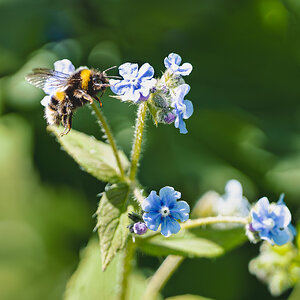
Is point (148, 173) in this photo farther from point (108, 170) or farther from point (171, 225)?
point (171, 225)

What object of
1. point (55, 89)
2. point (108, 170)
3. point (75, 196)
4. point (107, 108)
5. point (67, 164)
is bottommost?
point (75, 196)

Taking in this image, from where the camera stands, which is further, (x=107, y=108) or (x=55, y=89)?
(x=107, y=108)

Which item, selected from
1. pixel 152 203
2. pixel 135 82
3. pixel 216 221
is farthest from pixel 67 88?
pixel 216 221

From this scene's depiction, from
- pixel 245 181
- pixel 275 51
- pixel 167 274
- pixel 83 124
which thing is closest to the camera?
pixel 167 274

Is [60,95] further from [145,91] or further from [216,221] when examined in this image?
[216,221]

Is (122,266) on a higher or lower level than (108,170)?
lower

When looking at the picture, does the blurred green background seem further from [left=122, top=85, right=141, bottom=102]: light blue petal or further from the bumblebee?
[left=122, top=85, right=141, bottom=102]: light blue petal

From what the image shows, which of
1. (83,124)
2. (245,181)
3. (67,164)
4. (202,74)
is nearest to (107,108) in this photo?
(83,124)

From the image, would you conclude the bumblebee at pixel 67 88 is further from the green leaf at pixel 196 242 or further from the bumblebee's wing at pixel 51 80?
the green leaf at pixel 196 242
